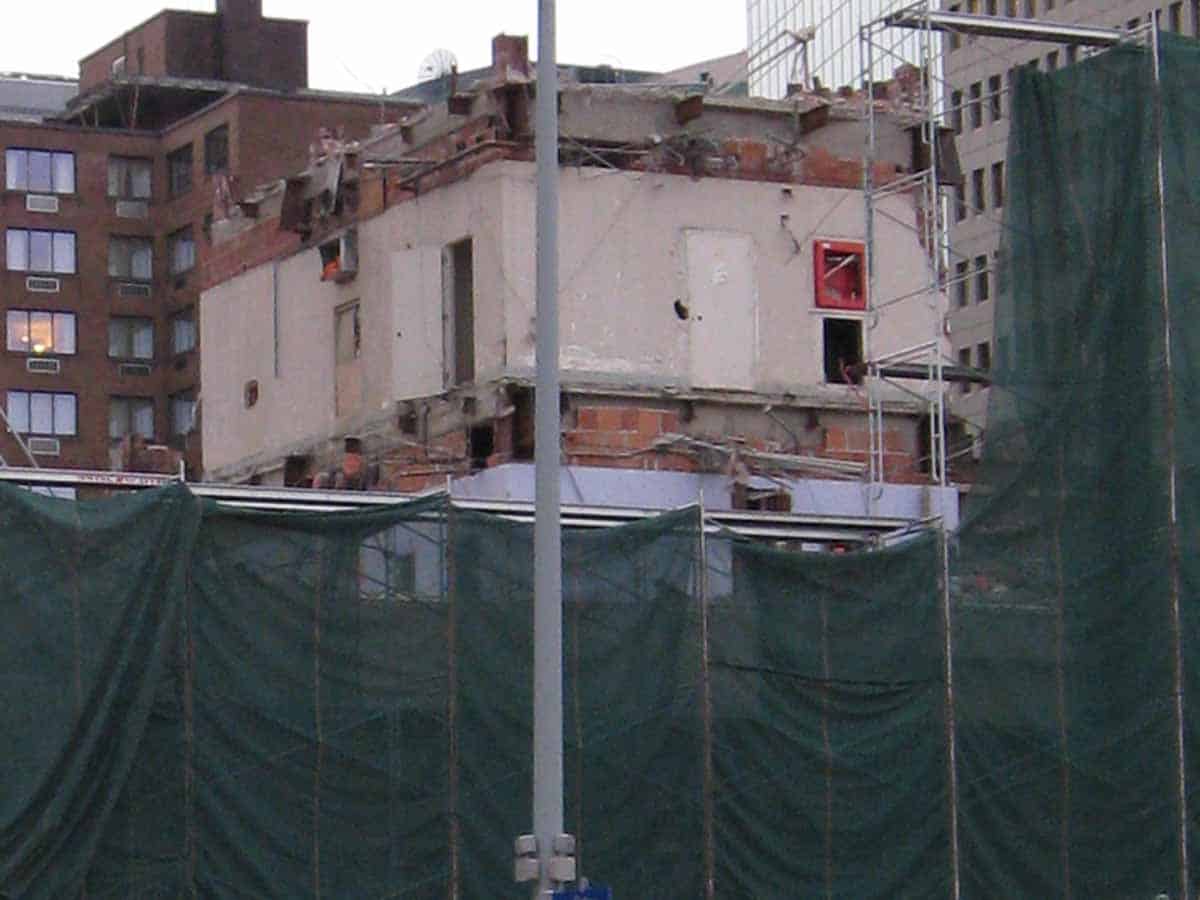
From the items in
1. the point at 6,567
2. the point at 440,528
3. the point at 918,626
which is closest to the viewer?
the point at 6,567

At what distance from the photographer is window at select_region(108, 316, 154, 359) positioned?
98375mm

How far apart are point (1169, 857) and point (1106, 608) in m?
2.28

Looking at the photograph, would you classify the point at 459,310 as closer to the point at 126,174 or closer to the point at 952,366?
the point at 952,366

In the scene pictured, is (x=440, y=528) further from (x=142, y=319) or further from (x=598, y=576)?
(x=142, y=319)

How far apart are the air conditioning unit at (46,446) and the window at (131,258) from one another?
6175mm

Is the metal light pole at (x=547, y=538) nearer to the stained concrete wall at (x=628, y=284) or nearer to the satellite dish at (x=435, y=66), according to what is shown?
the stained concrete wall at (x=628, y=284)

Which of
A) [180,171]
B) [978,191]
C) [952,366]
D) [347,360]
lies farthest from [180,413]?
[952,366]

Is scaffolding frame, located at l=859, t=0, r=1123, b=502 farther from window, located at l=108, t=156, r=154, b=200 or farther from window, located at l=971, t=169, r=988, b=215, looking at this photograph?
window, located at l=108, t=156, r=154, b=200

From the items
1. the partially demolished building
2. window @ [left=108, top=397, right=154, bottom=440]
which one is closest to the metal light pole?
the partially demolished building

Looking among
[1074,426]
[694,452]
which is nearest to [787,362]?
[694,452]

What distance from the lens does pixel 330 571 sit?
78.5 feet

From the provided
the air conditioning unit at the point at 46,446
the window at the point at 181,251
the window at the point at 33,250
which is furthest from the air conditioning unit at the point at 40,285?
the air conditioning unit at the point at 46,446

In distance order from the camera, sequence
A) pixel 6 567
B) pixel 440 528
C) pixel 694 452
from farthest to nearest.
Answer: pixel 694 452, pixel 440 528, pixel 6 567

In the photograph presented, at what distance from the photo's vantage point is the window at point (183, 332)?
A: 97.9 m
